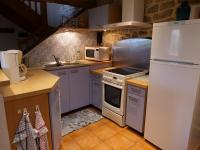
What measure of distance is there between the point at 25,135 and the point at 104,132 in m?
1.30

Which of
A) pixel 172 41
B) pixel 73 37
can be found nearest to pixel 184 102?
pixel 172 41

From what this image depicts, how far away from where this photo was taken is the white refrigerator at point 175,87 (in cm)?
151

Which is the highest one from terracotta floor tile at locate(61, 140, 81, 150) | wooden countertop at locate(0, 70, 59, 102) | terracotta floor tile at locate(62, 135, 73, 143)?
wooden countertop at locate(0, 70, 59, 102)

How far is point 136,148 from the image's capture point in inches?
79.3

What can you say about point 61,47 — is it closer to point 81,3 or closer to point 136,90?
point 81,3

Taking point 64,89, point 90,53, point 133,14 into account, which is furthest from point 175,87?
point 90,53

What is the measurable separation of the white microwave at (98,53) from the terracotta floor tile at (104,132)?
1304 mm

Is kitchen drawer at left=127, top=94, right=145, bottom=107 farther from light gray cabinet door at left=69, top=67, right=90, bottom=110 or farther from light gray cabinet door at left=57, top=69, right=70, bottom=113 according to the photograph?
light gray cabinet door at left=57, top=69, right=70, bottom=113

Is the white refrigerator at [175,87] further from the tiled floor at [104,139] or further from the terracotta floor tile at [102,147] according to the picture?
the terracotta floor tile at [102,147]

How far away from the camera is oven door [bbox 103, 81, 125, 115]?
7.68 ft

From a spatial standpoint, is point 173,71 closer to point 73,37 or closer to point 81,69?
point 81,69

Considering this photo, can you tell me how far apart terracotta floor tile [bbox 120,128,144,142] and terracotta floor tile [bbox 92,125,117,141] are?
15 centimetres

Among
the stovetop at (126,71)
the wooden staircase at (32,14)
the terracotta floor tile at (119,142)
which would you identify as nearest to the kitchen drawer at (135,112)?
the terracotta floor tile at (119,142)

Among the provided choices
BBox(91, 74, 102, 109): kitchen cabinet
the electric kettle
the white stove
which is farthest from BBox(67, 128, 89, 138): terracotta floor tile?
the electric kettle
